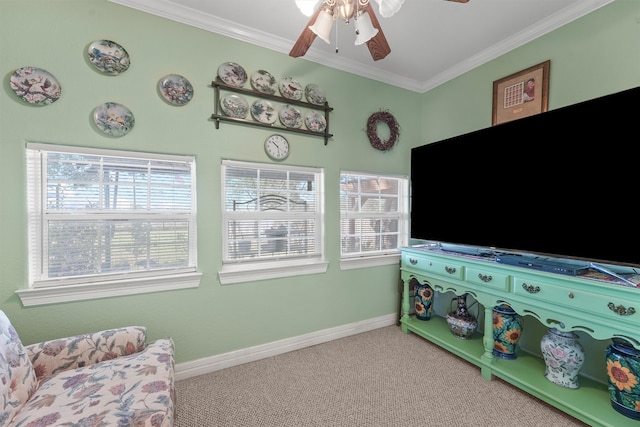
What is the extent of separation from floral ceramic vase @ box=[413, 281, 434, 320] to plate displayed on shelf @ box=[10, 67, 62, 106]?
11.4ft

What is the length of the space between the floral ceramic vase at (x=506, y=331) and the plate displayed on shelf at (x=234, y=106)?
2626 millimetres

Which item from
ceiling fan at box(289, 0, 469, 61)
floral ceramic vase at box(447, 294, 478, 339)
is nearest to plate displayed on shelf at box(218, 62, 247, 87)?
ceiling fan at box(289, 0, 469, 61)

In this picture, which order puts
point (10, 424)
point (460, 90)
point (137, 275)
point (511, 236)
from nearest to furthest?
point (10, 424), point (137, 275), point (511, 236), point (460, 90)

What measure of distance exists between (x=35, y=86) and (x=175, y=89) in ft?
2.55

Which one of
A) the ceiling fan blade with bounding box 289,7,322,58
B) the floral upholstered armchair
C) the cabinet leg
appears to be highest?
the ceiling fan blade with bounding box 289,7,322,58

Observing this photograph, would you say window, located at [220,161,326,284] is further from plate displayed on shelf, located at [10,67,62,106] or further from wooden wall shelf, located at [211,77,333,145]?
plate displayed on shelf, located at [10,67,62,106]

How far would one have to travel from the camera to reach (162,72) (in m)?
1.95

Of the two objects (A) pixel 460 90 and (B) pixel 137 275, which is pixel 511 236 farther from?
(B) pixel 137 275

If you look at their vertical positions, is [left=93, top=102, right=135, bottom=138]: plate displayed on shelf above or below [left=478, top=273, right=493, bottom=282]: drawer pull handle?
above

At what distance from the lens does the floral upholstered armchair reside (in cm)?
112

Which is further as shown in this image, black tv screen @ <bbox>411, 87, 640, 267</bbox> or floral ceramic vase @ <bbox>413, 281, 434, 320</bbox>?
floral ceramic vase @ <bbox>413, 281, 434, 320</bbox>

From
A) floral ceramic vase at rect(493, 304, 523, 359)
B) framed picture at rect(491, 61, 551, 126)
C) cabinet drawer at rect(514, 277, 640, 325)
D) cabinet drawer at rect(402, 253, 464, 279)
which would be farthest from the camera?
cabinet drawer at rect(402, 253, 464, 279)

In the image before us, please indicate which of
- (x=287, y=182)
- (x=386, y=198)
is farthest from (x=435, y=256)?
(x=287, y=182)

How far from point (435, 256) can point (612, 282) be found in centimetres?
116
